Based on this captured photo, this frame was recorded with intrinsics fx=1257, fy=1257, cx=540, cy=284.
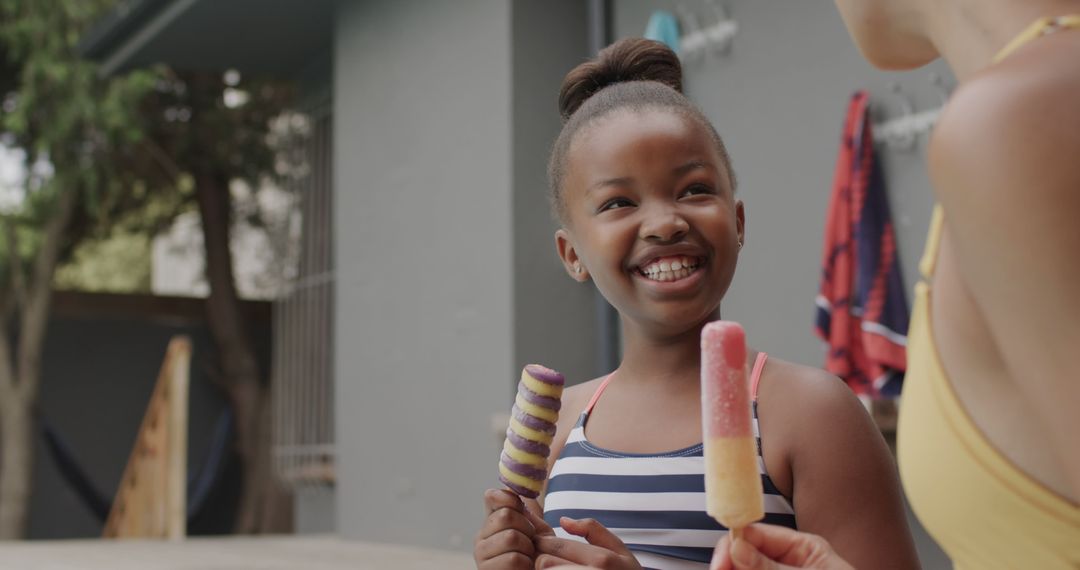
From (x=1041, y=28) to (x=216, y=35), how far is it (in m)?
7.11

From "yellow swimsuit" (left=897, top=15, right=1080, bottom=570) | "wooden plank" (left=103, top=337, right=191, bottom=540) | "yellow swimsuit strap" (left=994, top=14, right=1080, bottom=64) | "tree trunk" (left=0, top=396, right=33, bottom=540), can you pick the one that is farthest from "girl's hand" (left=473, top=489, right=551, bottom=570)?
"tree trunk" (left=0, top=396, right=33, bottom=540)

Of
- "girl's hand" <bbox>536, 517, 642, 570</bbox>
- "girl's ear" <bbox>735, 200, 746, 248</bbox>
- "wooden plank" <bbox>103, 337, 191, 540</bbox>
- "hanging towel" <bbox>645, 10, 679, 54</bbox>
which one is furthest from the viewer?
"wooden plank" <bbox>103, 337, 191, 540</bbox>

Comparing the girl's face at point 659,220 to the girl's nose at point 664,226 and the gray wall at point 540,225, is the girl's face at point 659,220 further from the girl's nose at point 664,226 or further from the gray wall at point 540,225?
the gray wall at point 540,225

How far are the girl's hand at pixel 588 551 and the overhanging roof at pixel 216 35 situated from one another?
580 centimetres

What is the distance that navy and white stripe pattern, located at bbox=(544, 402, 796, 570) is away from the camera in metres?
1.61

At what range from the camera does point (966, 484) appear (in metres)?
0.94

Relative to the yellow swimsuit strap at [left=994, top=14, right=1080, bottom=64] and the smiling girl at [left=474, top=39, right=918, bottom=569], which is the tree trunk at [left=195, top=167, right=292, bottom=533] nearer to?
the smiling girl at [left=474, top=39, right=918, bottom=569]

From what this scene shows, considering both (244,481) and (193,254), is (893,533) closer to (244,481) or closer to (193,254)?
(244,481)

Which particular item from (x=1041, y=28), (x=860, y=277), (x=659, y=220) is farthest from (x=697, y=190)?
(x=860, y=277)

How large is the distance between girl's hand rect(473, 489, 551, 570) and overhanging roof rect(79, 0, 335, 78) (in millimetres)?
5704

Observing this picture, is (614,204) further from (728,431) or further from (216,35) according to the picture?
(216,35)

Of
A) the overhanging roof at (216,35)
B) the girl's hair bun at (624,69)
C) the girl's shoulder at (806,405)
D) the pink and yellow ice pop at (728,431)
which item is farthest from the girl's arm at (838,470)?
the overhanging roof at (216,35)

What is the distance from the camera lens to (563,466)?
5.86 feet

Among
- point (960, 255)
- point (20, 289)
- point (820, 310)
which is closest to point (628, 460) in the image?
point (960, 255)
